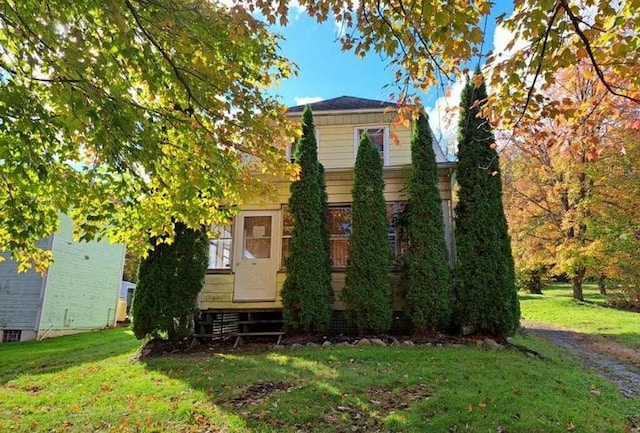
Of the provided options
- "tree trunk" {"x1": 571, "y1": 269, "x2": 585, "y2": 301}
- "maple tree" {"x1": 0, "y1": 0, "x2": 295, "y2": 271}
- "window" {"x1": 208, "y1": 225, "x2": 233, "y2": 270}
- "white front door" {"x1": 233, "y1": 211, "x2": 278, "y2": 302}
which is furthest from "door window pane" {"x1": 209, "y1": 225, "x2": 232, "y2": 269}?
"tree trunk" {"x1": 571, "y1": 269, "x2": 585, "y2": 301}

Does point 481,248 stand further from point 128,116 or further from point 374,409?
point 128,116

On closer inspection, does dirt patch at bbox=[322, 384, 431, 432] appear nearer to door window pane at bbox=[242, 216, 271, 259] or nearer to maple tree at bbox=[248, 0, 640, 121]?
maple tree at bbox=[248, 0, 640, 121]

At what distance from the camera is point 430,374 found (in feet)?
20.5

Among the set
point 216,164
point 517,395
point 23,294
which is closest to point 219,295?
point 216,164

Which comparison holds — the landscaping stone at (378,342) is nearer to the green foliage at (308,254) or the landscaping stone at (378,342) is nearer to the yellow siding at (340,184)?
the green foliage at (308,254)

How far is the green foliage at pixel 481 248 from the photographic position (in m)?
9.19

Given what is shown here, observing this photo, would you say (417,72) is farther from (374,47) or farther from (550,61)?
(550,61)

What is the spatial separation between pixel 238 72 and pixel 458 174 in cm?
611

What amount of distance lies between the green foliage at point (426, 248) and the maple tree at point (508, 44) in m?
5.64

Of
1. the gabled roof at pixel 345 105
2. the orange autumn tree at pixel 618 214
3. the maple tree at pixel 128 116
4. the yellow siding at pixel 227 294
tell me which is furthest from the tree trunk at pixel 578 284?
the maple tree at pixel 128 116

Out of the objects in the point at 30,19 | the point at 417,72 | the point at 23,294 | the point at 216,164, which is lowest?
the point at 23,294

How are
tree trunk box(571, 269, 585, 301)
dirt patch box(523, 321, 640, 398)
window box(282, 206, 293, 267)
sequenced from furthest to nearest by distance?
tree trunk box(571, 269, 585, 301)
window box(282, 206, 293, 267)
dirt patch box(523, 321, 640, 398)

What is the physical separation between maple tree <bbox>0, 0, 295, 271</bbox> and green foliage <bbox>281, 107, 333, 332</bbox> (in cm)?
322

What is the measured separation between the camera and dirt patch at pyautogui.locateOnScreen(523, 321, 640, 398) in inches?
270
